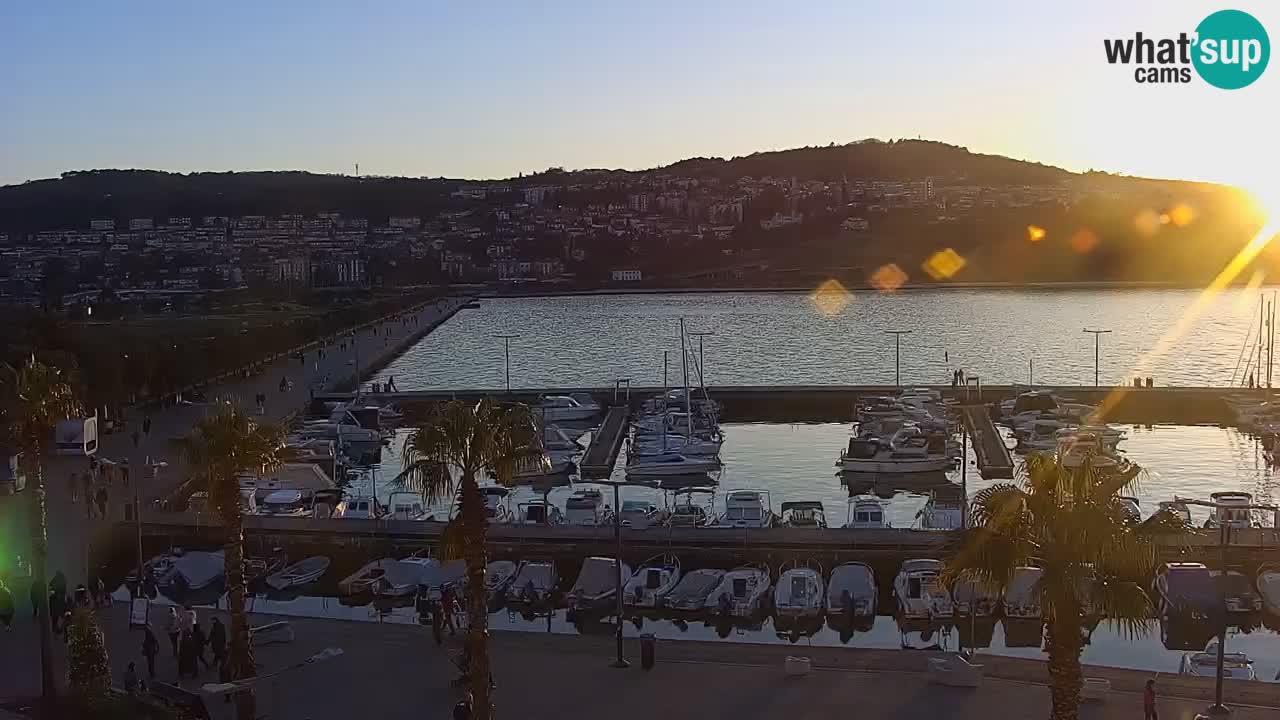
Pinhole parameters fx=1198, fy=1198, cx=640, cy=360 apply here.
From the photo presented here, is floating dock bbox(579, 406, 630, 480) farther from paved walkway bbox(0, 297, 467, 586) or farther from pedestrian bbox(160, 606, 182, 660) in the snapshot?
pedestrian bbox(160, 606, 182, 660)

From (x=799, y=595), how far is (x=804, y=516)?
5.17 metres

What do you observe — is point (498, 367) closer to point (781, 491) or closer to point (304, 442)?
point (304, 442)

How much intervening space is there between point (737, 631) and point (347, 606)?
21.9 ft

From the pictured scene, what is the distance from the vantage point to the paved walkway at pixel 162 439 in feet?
67.1

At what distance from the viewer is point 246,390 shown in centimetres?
4428

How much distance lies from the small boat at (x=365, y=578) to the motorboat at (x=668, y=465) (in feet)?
39.1

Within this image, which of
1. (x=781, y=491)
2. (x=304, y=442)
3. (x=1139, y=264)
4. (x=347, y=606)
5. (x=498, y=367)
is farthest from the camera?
(x=1139, y=264)

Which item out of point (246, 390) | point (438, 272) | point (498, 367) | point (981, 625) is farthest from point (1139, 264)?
point (981, 625)

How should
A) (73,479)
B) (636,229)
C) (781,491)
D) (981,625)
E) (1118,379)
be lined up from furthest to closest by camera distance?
(636,229)
(1118,379)
(781,491)
(73,479)
(981,625)

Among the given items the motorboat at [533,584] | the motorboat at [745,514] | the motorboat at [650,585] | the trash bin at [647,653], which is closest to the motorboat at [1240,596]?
the motorboat at [745,514]

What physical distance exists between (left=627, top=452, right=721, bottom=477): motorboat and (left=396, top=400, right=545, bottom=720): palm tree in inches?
815

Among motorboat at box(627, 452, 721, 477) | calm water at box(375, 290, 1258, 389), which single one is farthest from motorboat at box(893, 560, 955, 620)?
calm water at box(375, 290, 1258, 389)

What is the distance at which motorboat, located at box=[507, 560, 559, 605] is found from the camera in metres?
19.9

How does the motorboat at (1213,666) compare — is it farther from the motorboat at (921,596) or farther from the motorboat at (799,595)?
the motorboat at (799,595)
